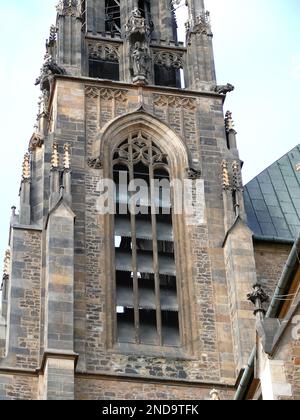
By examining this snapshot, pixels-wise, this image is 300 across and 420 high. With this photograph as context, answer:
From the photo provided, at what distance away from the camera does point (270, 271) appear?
109 ft

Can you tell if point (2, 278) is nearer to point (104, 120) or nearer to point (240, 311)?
point (104, 120)

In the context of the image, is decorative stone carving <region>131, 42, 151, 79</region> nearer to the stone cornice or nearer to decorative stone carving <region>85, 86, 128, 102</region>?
the stone cornice

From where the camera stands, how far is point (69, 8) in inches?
1489

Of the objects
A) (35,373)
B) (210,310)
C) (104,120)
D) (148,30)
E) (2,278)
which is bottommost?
(35,373)

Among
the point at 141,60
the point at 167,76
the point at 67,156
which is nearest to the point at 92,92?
the point at 141,60

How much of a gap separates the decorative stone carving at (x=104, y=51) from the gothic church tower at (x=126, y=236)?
0.04 metres

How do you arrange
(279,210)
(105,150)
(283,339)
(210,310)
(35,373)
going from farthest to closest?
(279,210) < (105,150) < (210,310) < (35,373) < (283,339)

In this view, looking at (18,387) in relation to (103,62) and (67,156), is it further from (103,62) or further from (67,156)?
(103,62)

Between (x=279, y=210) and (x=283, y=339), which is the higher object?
(x=279, y=210)

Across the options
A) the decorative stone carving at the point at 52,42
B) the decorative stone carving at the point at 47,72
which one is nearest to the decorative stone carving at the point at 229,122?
the decorative stone carving at the point at 47,72

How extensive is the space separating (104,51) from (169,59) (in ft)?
5.85

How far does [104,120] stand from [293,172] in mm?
6756

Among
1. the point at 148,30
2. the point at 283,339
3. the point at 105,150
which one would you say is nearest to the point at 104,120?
the point at 105,150

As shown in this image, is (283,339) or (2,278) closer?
(283,339)
